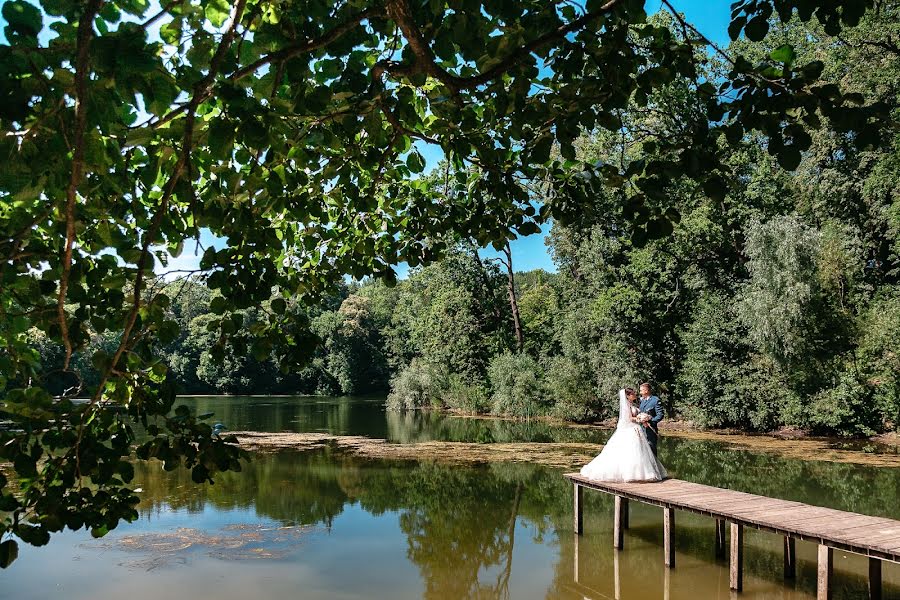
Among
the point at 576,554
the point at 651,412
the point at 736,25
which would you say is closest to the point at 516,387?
the point at 651,412

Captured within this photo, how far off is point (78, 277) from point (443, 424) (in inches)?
1042

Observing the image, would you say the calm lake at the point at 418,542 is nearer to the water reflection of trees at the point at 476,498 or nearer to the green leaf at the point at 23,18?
the water reflection of trees at the point at 476,498

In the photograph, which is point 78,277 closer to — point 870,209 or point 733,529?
point 733,529

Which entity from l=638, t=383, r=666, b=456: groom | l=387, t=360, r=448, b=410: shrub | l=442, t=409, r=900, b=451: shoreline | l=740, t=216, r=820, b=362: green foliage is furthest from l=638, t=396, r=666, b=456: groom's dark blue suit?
l=387, t=360, r=448, b=410: shrub

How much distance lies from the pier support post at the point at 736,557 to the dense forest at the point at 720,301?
7200 mm

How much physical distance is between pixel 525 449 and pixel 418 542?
927 centimetres

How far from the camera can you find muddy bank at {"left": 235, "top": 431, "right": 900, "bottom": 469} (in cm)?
1658

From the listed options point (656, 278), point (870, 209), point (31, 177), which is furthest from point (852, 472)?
point (31, 177)

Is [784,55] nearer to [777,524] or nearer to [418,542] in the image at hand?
[777,524]

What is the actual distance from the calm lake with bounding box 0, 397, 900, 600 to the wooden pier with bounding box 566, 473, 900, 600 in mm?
380

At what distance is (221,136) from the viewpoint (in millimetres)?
2221

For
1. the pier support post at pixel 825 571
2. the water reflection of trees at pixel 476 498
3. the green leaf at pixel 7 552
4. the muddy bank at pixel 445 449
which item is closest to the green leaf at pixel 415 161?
the green leaf at pixel 7 552

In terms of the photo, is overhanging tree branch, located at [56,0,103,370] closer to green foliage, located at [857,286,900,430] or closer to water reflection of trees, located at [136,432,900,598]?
water reflection of trees, located at [136,432,900,598]

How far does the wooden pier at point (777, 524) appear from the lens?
631 cm
